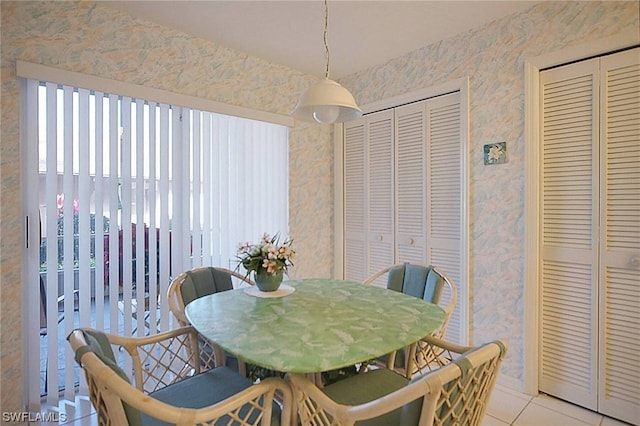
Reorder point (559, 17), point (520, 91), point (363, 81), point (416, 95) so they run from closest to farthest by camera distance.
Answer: point (559, 17) → point (520, 91) → point (416, 95) → point (363, 81)

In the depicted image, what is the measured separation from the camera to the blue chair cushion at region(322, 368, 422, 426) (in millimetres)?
1237

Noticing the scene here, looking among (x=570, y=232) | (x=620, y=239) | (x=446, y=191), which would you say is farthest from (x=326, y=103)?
(x=620, y=239)

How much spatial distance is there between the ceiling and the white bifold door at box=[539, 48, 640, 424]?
752 mm

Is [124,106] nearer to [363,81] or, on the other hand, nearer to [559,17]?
[363,81]

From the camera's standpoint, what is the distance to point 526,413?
7.00 ft

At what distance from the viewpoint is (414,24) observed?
250cm

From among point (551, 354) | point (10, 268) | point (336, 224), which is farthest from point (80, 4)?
point (551, 354)

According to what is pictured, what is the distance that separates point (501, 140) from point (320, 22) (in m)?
1.58

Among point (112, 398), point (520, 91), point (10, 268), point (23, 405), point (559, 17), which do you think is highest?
point (559, 17)

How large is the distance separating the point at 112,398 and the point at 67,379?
177 cm

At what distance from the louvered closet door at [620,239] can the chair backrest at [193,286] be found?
2304 mm

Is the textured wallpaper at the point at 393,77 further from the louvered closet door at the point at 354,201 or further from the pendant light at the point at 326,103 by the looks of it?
the pendant light at the point at 326,103

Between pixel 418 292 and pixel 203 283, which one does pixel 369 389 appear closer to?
pixel 418 292

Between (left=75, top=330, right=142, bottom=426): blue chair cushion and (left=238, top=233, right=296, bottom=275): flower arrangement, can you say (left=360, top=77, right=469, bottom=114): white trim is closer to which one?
(left=238, top=233, right=296, bottom=275): flower arrangement
